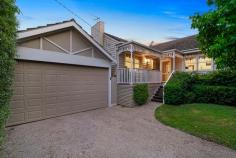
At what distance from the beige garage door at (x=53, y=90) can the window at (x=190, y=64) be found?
9971 mm

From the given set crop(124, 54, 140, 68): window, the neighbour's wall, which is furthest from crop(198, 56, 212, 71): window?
the neighbour's wall

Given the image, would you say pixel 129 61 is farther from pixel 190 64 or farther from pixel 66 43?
pixel 66 43

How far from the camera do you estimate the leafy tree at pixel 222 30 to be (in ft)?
11.9

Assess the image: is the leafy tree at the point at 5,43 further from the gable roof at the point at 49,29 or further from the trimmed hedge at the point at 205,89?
the trimmed hedge at the point at 205,89

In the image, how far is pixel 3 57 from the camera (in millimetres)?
3930

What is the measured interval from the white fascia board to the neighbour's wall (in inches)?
8.2

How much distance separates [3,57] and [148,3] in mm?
13119

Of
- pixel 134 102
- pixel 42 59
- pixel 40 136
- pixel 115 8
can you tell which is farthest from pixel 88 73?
pixel 115 8

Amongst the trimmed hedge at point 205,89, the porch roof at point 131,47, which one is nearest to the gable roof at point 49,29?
the porch roof at point 131,47

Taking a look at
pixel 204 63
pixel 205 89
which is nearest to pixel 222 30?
pixel 205 89

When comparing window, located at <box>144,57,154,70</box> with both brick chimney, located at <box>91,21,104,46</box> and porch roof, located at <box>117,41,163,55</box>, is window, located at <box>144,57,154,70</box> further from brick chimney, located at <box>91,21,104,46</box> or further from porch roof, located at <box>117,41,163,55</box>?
brick chimney, located at <box>91,21,104,46</box>

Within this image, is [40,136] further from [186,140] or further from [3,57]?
[186,140]

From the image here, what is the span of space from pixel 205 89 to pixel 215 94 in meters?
0.64

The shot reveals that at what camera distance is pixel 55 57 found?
7.58 metres
